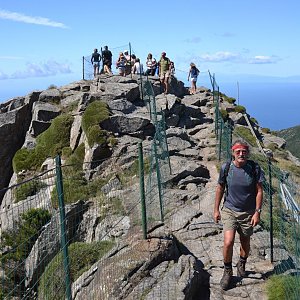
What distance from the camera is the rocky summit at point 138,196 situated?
9438 millimetres

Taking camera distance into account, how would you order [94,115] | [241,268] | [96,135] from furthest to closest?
[94,115]
[96,135]
[241,268]

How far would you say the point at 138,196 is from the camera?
15.9m

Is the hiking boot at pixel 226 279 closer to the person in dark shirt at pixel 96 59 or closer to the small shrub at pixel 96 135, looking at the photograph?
the small shrub at pixel 96 135

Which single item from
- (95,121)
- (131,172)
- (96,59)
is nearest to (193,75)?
(96,59)

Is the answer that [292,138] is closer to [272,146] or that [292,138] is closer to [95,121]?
[272,146]

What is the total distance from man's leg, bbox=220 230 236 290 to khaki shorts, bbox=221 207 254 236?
0.12m

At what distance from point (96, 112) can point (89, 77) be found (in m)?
13.3

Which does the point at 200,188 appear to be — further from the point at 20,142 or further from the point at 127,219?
the point at 20,142

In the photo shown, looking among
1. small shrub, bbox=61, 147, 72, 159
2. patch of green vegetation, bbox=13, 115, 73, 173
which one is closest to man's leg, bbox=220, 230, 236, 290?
small shrub, bbox=61, 147, 72, 159

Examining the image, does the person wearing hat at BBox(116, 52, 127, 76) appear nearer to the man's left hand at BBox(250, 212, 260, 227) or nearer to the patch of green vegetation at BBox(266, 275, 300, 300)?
the patch of green vegetation at BBox(266, 275, 300, 300)

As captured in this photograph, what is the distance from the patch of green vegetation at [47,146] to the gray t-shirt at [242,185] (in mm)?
18770

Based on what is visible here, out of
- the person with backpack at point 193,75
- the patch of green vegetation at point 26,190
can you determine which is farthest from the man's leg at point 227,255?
the person with backpack at point 193,75

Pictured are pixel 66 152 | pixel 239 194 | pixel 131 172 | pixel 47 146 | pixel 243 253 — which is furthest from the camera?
pixel 47 146

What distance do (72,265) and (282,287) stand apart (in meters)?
5.48
